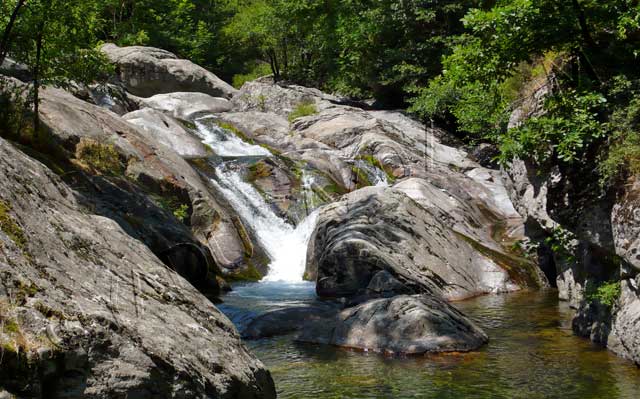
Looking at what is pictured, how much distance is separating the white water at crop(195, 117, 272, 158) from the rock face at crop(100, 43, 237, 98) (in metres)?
7.97

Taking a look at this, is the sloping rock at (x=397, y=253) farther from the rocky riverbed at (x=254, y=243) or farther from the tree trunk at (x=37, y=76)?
the tree trunk at (x=37, y=76)

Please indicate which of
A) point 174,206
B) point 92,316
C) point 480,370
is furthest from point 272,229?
point 92,316

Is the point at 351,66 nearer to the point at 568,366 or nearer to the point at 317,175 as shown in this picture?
the point at 317,175

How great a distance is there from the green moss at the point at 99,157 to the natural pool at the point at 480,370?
236 inches

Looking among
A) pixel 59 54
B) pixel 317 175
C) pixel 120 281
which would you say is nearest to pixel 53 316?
pixel 120 281

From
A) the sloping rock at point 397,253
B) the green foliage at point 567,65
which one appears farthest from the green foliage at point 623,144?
the sloping rock at point 397,253

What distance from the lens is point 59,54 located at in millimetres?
14320

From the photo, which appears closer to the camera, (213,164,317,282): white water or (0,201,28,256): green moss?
(0,201,28,256): green moss

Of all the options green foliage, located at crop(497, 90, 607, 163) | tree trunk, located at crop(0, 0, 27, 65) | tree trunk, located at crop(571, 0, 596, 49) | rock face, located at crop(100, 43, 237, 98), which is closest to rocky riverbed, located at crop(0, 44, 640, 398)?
green foliage, located at crop(497, 90, 607, 163)

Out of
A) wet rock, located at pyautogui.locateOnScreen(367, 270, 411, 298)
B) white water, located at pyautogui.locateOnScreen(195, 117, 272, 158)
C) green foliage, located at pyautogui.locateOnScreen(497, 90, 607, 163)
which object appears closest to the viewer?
green foliage, located at pyautogui.locateOnScreen(497, 90, 607, 163)

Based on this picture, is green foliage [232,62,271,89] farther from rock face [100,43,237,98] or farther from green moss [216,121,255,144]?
green moss [216,121,255,144]

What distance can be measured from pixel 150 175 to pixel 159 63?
69.1ft

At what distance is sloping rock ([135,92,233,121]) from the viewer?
32.5m

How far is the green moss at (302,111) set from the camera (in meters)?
32.4
